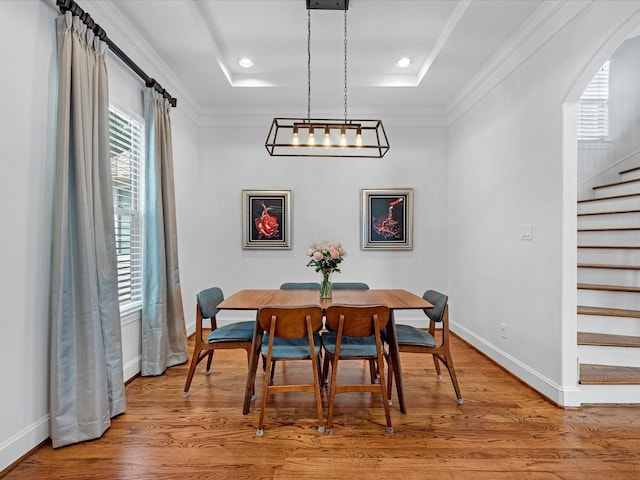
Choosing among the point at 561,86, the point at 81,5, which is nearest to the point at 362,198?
the point at 561,86

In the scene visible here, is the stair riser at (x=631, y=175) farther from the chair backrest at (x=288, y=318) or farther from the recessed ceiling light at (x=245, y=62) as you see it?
the recessed ceiling light at (x=245, y=62)

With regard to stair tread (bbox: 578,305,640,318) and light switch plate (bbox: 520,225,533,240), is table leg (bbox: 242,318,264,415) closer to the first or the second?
light switch plate (bbox: 520,225,533,240)

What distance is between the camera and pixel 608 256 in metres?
3.24

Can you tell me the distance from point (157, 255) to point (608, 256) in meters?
4.02

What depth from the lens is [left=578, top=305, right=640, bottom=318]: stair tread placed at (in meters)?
2.74

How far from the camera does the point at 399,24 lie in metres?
3.15

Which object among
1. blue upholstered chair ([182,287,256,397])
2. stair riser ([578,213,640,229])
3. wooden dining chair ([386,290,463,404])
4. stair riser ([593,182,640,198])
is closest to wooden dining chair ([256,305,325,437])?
blue upholstered chair ([182,287,256,397])

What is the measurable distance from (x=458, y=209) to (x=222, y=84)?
124 inches

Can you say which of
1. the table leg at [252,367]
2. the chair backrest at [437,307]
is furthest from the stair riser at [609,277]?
the table leg at [252,367]

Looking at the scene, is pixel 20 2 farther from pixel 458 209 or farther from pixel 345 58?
pixel 458 209

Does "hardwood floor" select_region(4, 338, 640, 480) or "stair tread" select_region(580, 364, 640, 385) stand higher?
"stair tread" select_region(580, 364, 640, 385)

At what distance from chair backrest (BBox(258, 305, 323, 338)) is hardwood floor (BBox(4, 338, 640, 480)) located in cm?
62

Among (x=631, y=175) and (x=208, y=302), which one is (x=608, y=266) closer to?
(x=631, y=175)

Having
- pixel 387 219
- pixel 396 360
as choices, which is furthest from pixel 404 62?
pixel 396 360
